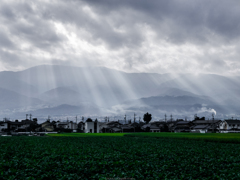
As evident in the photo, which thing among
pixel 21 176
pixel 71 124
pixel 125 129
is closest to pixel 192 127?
pixel 125 129

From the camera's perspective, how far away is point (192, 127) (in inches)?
5920

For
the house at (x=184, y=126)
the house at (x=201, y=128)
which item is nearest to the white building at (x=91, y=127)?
the house at (x=184, y=126)

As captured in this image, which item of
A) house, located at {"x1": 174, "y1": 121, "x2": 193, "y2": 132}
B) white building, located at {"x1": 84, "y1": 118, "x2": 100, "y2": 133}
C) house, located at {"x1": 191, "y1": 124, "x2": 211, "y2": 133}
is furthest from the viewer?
house, located at {"x1": 174, "y1": 121, "x2": 193, "y2": 132}

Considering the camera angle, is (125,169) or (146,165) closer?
(125,169)

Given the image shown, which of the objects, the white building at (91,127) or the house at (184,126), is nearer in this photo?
the white building at (91,127)

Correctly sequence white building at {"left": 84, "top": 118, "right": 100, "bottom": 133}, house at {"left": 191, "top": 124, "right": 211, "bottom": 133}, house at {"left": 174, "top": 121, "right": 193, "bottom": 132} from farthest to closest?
house at {"left": 174, "top": 121, "right": 193, "bottom": 132}, house at {"left": 191, "top": 124, "right": 211, "bottom": 133}, white building at {"left": 84, "top": 118, "right": 100, "bottom": 133}

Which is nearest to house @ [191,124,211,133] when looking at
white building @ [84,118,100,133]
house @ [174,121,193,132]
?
house @ [174,121,193,132]

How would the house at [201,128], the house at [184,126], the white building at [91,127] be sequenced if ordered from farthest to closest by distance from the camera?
the house at [184,126] → the house at [201,128] → the white building at [91,127]

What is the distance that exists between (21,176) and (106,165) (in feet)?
21.9

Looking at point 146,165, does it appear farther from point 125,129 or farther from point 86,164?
point 125,129

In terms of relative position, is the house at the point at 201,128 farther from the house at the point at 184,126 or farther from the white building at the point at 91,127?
the white building at the point at 91,127

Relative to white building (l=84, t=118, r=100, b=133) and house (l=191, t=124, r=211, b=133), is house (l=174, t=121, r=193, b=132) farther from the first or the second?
white building (l=84, t=118, r=100, b=133)

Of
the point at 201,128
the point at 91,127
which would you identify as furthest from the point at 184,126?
the point at 91,127

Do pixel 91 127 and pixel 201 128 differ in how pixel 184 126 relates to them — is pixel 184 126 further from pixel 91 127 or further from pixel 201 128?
pixel 91 127
